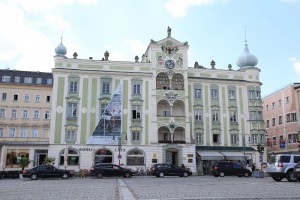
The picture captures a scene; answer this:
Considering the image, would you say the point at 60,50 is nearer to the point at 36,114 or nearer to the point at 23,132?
the point at 36,114

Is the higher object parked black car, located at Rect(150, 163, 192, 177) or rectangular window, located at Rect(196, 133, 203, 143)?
rectangular window, located at Rect(196, 133, 203, 143)

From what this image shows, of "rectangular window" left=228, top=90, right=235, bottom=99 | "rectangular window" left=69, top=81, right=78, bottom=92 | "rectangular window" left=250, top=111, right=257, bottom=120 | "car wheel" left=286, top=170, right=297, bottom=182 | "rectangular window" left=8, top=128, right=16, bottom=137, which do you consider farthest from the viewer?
"rectangular window" left=8, top=128, right=16, bottom=137

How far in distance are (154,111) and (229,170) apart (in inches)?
534

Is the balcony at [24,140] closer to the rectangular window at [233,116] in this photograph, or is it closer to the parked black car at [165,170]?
the parked black car at [165,170]

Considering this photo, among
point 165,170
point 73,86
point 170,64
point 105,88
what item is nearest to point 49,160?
point 73,86

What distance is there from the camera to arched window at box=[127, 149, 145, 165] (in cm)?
4550

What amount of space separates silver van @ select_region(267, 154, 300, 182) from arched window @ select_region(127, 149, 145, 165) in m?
21.9

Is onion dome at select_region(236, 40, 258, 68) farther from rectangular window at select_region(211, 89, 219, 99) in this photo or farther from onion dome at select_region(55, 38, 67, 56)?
onion dome at select_region(55, 38, 67, 56)

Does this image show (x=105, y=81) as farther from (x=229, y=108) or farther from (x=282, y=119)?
(x=282, y=119)

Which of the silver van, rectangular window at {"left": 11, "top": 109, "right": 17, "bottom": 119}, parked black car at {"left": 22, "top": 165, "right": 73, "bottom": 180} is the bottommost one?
parked black car at {"left": 22, "top": 165, "right": 73, "bottom": 180}

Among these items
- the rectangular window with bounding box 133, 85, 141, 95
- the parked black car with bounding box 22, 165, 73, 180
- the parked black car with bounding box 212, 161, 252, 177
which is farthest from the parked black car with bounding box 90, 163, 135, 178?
the rectangular window with bounding box 133, 85, 141, 95

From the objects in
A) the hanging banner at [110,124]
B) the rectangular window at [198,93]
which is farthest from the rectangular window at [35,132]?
the rectangular window at [198,93]

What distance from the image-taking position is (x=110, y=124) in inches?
1804

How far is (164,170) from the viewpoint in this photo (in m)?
37.5
